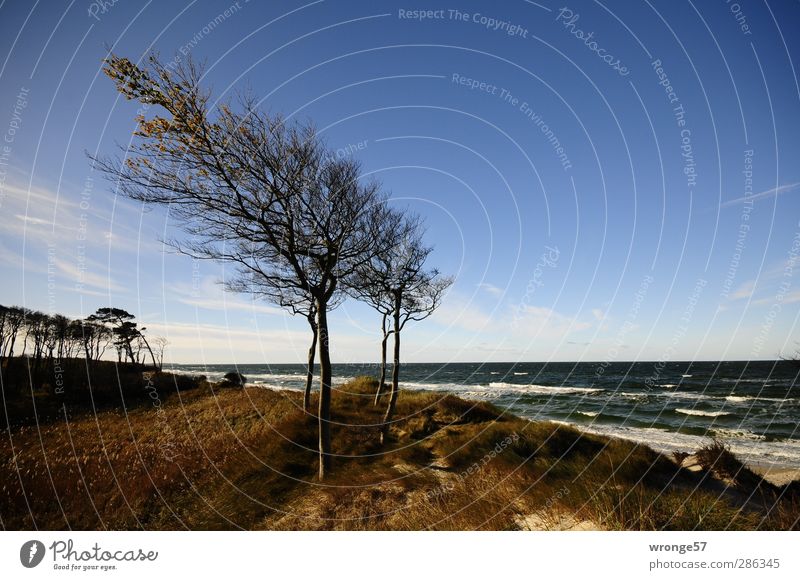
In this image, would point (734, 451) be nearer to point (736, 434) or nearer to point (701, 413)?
point (736, 434)

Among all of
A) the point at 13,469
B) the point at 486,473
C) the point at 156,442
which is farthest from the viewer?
the point at 156,442

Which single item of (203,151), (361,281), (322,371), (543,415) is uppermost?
(203,151)

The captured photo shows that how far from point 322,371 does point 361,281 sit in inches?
254

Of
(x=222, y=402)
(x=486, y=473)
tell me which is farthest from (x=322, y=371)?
(x=222, y=402)

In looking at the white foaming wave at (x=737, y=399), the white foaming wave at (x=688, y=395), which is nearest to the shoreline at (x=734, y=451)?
the white foaming wave at (x=688, y=395)

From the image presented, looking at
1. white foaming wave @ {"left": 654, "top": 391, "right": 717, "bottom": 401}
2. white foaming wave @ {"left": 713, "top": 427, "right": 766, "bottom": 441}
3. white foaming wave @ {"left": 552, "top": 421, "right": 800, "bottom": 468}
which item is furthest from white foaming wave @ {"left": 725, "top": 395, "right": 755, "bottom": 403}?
white foaming wave @ {"left": 552, "top": 421, "right": 800, "bottom": 468}

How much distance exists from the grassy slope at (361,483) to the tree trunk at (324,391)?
1.62 feet

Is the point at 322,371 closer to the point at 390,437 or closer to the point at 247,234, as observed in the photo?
the point at 247,234

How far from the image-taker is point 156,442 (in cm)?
1152
